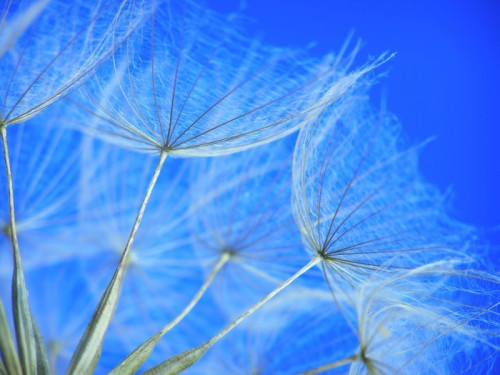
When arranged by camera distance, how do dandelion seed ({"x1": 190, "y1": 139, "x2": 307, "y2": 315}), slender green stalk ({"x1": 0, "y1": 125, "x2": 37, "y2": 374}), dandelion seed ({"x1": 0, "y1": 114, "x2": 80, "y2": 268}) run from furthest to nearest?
dandelion seed ({"x1": 0, "y1": 114, "x2": 80, "y2": 268})
dandelion seed ({"x1": 190, "y1": 139, "x2": 307, "y2": 315})
slender green stalk ({"x1": 0, "y1": 125, "x2": 37, "y2": 374})

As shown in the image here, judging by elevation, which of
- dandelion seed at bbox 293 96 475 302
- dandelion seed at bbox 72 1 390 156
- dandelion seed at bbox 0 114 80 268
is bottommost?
dandelion seed at bbox 293 96 475 302

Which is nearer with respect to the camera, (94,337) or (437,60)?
(94,337)

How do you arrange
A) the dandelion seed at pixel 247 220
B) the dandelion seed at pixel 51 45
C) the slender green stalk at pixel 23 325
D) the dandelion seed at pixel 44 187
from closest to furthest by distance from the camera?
the slender green stalk at pixel 23 325, the dandelion seed at pixel 51 45, the dandelion seed at pixel 247 220, the dandelion seed at pixel 44 187

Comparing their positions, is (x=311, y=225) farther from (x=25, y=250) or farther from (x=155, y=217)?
(x=25, y=250)

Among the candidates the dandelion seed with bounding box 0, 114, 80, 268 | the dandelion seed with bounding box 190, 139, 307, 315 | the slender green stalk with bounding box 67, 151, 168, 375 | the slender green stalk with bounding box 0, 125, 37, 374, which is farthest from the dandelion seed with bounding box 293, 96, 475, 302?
the dandelion seed with bounding box 0, 114, 80, 268

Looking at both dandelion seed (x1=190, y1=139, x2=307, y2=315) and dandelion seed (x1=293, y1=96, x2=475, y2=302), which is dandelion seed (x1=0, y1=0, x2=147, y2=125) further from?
dandelion seed (x1=190, y1=139, x2=307, y2=315)

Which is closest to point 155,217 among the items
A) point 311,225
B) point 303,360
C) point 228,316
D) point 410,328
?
point 228,316

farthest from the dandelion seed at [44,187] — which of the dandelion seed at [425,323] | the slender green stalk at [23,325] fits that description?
the dandelion seed at [425,323]

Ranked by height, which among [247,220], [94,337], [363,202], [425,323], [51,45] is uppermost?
[51,45]

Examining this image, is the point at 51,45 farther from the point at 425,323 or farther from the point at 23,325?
the point at 425,323

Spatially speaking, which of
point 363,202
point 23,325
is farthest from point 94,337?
point 363,202

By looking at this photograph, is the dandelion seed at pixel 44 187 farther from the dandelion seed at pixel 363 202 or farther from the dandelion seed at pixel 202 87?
the dandelion seed at pixel 363 202
